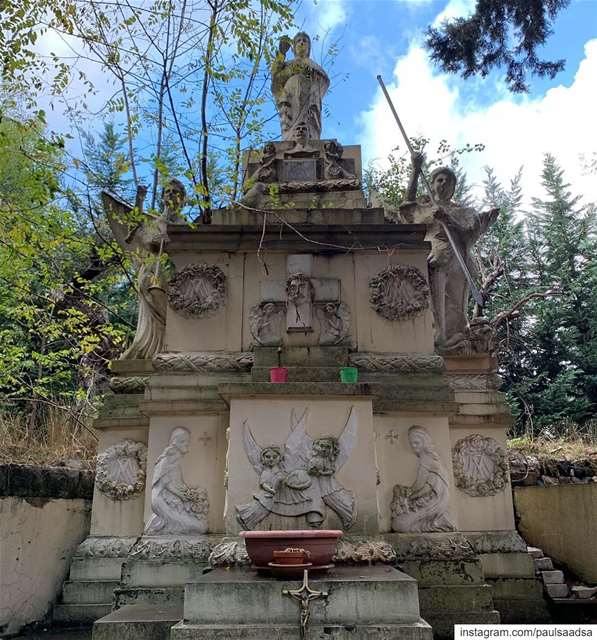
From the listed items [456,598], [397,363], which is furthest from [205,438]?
[456,598]

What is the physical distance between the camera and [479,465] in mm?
6965

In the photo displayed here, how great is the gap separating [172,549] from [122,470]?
1385 millimetres

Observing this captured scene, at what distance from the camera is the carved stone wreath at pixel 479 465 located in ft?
22.5

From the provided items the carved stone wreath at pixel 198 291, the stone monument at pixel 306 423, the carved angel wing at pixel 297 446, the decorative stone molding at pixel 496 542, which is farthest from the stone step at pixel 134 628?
the decorative stone molding at pixel 496 542

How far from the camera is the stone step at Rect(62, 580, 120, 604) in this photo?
6.16 m

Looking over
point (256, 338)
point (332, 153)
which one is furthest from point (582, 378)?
point (256, 338)

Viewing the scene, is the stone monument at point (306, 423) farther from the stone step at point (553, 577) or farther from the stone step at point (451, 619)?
the stone step at point (553, 577)

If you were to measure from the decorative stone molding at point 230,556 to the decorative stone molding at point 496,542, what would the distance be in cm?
286

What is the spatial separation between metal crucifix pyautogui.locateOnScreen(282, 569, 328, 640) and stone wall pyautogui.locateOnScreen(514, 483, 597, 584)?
4.93m

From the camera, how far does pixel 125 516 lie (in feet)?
21.6

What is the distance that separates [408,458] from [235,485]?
1.91 meters

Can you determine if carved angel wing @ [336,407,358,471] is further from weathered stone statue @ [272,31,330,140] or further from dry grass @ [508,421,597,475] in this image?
weathered stone statue @ [272,31,330,140]

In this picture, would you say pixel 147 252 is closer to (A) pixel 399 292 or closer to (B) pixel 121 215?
(B) pixel 121 215

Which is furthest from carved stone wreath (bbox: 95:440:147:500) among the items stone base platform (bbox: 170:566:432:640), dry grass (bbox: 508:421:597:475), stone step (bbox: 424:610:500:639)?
dry grass (bbox: 508:421:597:475)
